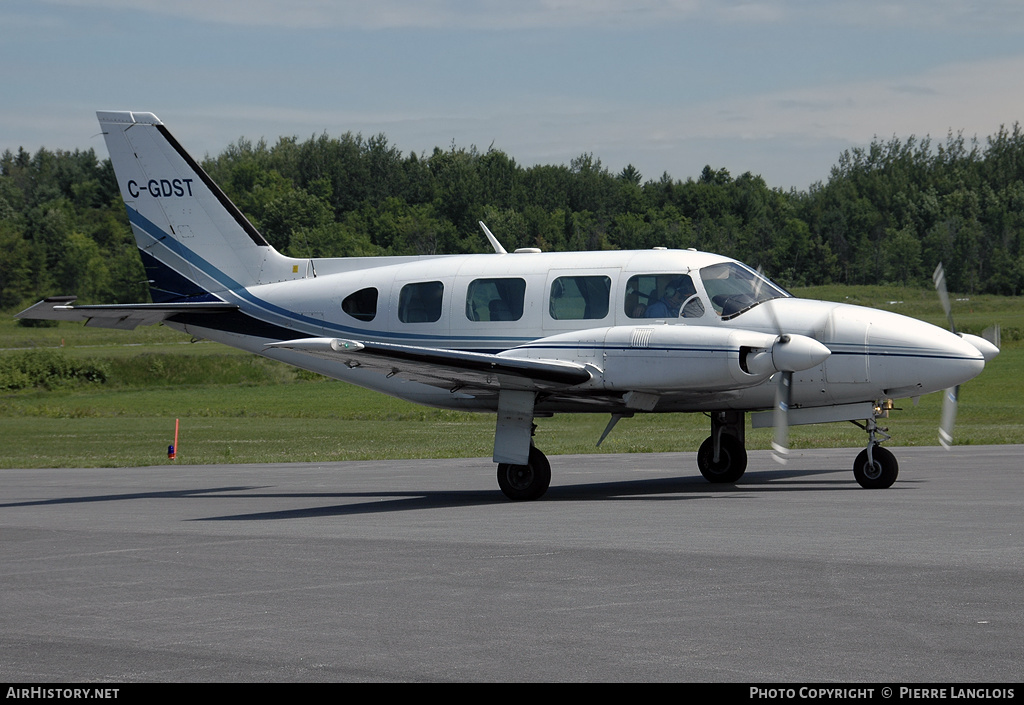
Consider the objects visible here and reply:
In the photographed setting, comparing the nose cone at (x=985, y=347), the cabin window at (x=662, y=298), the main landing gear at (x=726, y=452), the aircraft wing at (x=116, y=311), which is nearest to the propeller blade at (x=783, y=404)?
the cabin window at (x=662, y=298)

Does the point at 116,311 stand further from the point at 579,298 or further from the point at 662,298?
the point at 662,298

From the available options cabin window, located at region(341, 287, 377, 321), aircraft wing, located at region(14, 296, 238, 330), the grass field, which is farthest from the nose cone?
aircraft wing, located at region(14, 296, 238, 330)

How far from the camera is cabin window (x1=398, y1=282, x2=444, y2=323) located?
18297 mm

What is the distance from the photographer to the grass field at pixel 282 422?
3002 cm

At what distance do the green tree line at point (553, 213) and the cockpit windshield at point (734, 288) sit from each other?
3514 inches

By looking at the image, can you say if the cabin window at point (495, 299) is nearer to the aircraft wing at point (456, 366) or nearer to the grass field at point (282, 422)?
the aircraft wing at point (456, 366)

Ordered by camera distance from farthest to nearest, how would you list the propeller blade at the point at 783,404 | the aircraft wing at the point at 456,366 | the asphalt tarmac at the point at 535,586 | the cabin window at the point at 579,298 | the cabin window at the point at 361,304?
1. the cabin window at the point at 361,304
2. the cabin window at the point at 579,298
3. the propeller blade at the point at 783,404
4. the aircraft wing at the point at 456,366
5. the asphalt tarmac at the point at 535,586

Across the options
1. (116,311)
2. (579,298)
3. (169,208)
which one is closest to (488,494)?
(579,298)

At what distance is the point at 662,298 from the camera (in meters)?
16.8

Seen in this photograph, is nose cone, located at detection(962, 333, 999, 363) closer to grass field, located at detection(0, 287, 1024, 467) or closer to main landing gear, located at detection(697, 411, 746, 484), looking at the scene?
main landing gear, located at detection(697, 411, 746, 484)

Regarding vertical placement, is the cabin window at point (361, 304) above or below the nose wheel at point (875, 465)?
above

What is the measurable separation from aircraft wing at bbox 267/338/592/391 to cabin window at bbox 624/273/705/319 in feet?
Result: 4.38
